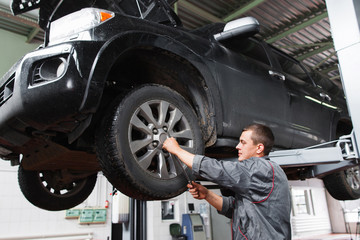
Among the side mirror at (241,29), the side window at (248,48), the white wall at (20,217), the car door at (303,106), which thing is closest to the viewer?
the side mirror at (241,29)

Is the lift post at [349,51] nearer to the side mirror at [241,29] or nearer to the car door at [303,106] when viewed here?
the side mirror at [241,29]

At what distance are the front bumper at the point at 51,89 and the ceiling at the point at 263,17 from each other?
12.8 feet

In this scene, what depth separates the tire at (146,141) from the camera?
144cm

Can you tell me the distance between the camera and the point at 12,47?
5734 mm

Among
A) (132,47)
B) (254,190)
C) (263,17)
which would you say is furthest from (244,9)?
(254,190)

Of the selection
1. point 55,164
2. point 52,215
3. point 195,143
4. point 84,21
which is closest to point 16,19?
point 52,215

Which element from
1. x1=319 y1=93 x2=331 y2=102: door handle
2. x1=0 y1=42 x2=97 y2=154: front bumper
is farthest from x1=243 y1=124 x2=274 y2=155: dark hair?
x1=319 y1=93 x2=331 y2=102: door handle

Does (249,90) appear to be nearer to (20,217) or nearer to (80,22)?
(80,22)

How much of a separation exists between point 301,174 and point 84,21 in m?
2.41

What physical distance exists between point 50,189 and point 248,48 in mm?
1997

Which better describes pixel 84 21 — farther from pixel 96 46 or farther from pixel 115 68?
pixel 115 68

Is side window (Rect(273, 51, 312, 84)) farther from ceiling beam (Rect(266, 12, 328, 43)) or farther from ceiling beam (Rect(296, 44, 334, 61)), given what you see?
ceiling beam (Rect(296, 44, 334, 61))

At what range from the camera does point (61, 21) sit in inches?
66.2

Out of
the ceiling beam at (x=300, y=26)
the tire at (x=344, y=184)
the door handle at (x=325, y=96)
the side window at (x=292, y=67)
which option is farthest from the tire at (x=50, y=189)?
the ceiling beam at (x=300, y=26)
